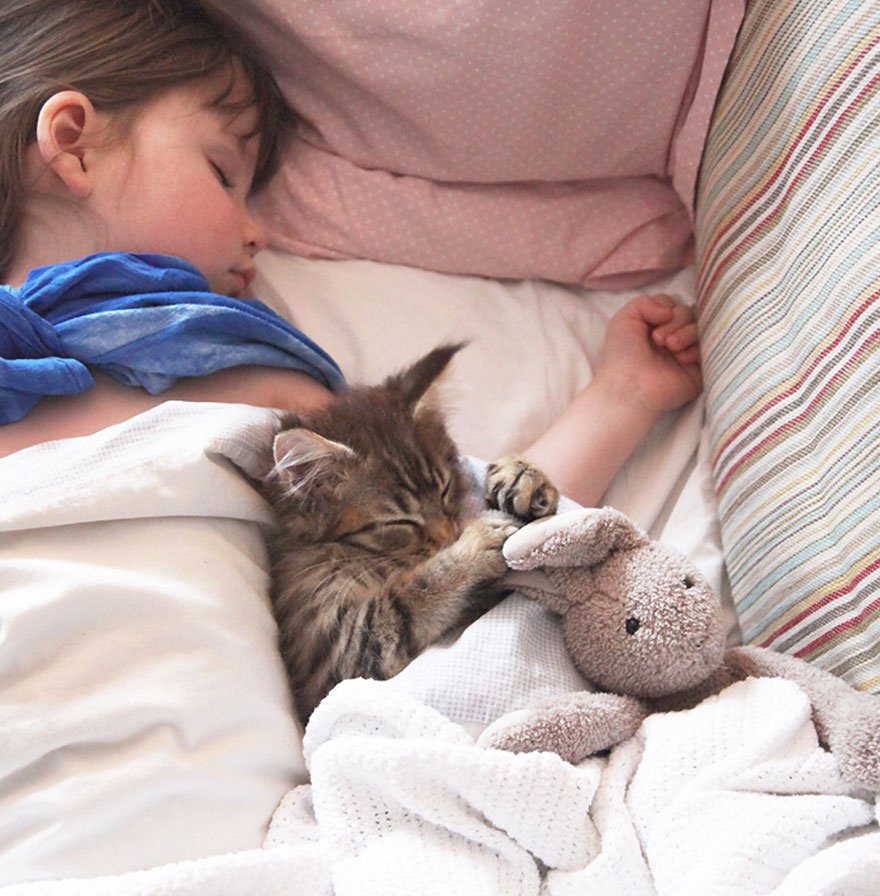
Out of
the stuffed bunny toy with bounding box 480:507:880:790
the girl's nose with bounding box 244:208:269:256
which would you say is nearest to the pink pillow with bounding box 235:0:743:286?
the girl's nose with bounding box 244:208:269:256

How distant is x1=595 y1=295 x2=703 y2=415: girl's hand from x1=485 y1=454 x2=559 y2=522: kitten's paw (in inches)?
13.3

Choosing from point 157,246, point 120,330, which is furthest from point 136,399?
point 157,246

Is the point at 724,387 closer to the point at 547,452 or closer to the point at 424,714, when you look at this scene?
the point at 547,452

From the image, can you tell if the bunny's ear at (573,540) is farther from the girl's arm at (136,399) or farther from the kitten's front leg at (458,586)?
the girl's arm at (136,399)

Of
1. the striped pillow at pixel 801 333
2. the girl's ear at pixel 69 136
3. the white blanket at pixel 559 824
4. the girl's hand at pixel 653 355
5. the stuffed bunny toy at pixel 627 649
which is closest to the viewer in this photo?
the white blanket at pixel 559 824

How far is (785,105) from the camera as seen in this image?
1.41m

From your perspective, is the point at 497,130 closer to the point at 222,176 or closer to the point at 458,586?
the point at 222,176

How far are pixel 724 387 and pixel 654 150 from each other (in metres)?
0.45

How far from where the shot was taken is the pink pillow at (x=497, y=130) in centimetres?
157

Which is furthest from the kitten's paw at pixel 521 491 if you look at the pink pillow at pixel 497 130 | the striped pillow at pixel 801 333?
the pink pillow at pixel 497 130

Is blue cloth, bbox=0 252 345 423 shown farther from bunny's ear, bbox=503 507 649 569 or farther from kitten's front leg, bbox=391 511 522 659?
bunny's ear, bbox=503 507 649 569

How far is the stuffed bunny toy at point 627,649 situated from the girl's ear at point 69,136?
89cm

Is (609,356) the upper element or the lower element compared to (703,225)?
lower

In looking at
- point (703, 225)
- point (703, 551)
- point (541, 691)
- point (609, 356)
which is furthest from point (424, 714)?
point (703, 225)
